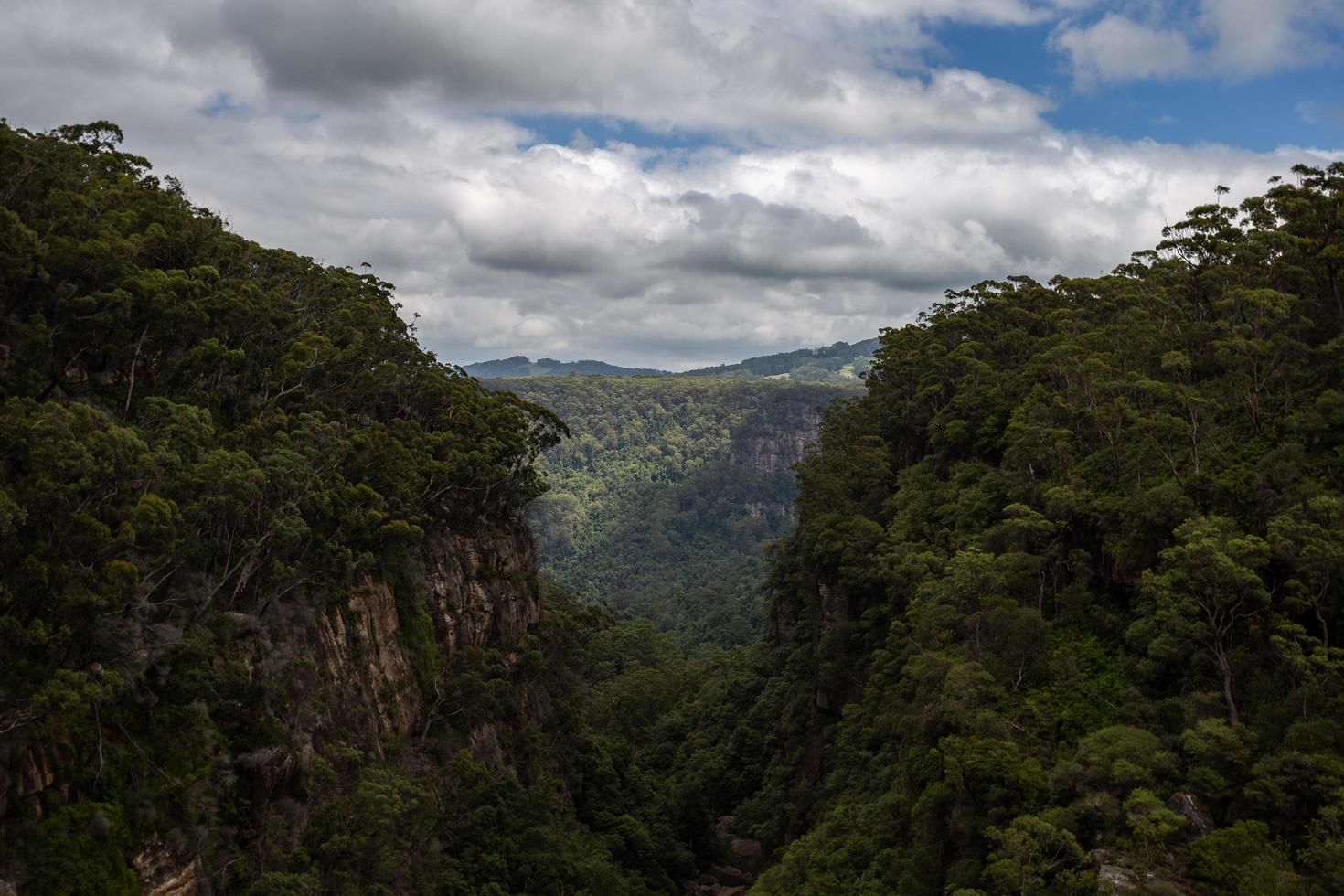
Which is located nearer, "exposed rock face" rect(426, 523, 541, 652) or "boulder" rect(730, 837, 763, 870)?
"exposed rock face" rect(426, 523, 541, 652)

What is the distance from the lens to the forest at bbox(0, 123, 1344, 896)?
24.1 metres

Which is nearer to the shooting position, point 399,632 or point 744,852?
point 399,632

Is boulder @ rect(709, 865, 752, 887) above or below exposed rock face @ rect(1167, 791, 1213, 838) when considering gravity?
below

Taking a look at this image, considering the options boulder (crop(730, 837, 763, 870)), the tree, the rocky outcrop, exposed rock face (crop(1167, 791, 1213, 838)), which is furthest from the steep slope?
the tree

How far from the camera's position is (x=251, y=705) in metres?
31.5

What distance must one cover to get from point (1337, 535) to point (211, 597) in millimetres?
34850

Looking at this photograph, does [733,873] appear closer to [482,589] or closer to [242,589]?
[482,589]

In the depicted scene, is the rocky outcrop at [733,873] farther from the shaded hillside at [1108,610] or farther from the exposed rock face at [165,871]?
the exposed rock face at [165,871]

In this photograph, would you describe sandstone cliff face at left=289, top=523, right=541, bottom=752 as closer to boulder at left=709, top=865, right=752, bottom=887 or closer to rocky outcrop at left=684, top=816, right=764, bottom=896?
rocky outcrop at left=684, top=816, right=764, bottom=896

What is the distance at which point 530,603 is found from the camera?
2403 inches

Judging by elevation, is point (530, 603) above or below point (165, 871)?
above

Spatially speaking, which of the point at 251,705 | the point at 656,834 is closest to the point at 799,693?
the point at 656,834

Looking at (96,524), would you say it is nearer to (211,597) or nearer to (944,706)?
(211,597)

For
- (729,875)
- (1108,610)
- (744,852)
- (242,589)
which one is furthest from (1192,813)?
(744,852)
